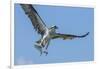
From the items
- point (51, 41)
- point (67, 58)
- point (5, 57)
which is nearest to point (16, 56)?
point (5, 57)

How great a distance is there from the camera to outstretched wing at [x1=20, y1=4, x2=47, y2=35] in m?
2.11

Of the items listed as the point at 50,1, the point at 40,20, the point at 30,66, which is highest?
the point at 50,1

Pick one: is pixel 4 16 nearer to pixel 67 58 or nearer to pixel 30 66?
pixel 30 66

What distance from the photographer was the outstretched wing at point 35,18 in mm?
2107

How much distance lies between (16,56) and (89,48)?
787 millimetres

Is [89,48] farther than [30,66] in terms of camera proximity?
Yes

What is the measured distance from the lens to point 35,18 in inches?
84.0

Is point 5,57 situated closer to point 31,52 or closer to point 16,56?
point 16,56

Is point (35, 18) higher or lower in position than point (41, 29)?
higher

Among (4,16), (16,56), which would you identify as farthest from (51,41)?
(4,16)

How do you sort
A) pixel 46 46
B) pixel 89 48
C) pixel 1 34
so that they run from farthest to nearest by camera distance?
pixel 89 48 < pixel 46 46 < pixel 1 34

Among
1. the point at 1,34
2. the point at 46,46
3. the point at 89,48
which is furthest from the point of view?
the point at 89,48

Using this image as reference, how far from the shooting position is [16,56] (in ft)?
6.73

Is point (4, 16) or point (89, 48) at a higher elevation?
point (4, 16)
